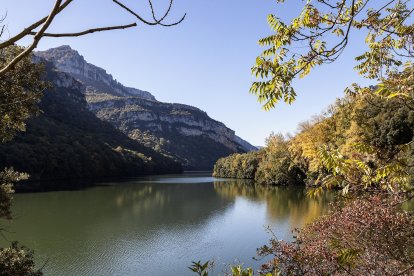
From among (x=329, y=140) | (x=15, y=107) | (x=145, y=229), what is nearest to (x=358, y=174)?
(x=15, y=107)

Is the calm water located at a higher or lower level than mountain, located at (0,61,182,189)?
lower

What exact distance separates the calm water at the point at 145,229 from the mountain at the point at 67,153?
2080 centimetres

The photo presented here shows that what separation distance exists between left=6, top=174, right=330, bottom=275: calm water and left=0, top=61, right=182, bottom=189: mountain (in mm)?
20797

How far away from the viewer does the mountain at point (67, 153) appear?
69750 millimetres

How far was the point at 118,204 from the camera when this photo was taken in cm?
4516

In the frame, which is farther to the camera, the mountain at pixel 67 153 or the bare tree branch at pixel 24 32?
the mountain at pixel 67 153

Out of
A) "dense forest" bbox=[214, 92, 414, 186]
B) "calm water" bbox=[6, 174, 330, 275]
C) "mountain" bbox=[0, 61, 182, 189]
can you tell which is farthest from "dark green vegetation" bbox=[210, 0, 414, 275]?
"mountain" bbox=[0, 61, 182, 189]

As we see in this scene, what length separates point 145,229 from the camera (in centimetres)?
3109

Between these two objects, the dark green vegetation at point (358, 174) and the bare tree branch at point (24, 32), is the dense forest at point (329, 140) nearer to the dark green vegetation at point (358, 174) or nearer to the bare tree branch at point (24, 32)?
the dark green vegetation at point (358, 174)

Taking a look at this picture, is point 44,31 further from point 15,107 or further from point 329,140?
point 329,140

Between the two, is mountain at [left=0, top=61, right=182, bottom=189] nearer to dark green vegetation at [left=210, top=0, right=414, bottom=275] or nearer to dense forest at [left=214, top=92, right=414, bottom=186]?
dense forest at [left=214, top=92, right=414, bottom=186]

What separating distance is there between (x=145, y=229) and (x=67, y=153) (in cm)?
5918

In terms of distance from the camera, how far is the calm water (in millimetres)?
21609

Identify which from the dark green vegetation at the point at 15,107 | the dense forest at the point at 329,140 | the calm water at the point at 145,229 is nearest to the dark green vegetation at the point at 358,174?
the dense forest at the point at 329,140
